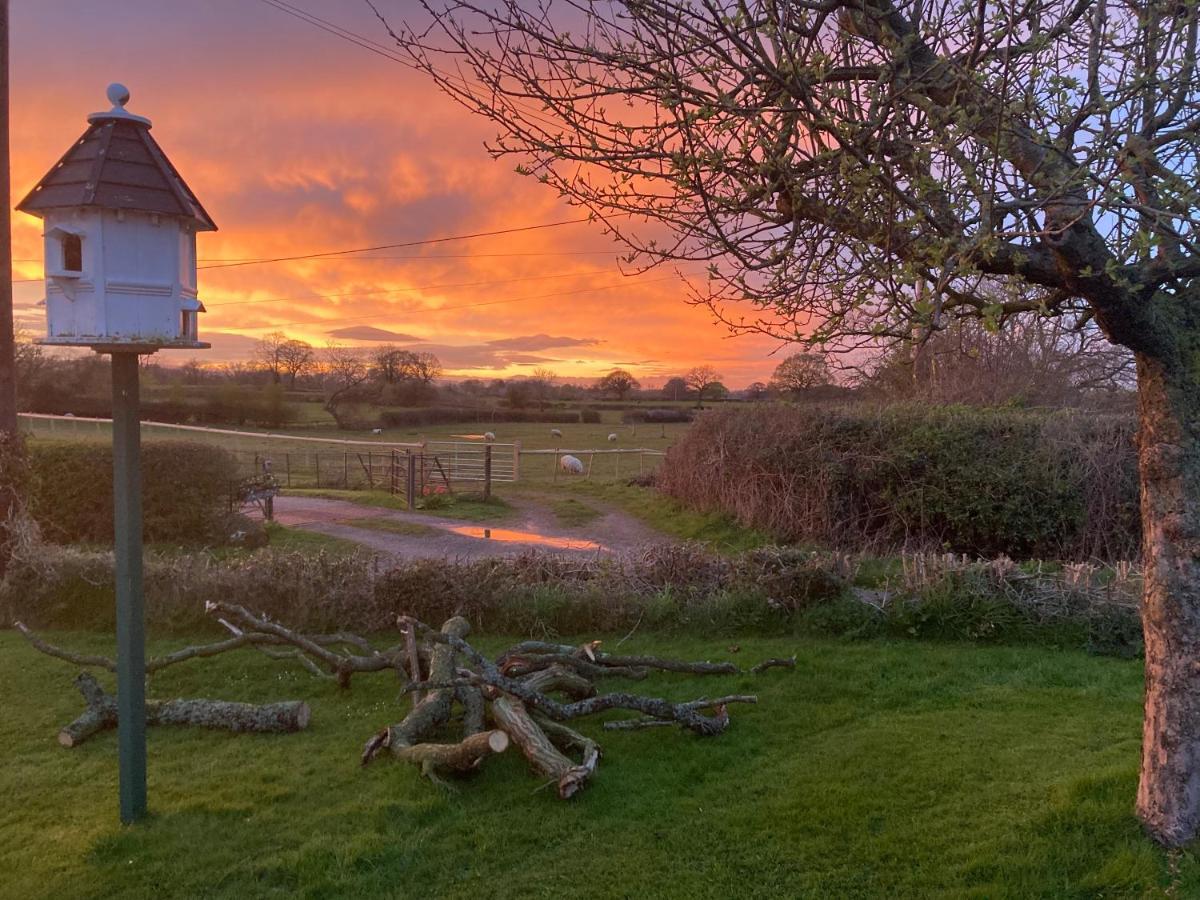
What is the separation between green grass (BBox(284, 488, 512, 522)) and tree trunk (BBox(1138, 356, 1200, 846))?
47.2 ft

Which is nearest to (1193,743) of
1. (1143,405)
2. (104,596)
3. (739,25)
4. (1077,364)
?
(1143,405)

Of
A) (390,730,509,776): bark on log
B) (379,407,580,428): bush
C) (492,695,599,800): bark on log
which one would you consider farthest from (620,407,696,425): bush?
(390,730,509,776): bark on log

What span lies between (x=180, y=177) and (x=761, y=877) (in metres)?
4.61

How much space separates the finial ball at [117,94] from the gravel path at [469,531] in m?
8.57

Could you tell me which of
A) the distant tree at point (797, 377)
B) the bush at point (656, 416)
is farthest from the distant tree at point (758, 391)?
the bush at point (656, 416)

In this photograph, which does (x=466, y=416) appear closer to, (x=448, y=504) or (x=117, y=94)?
(x=448, y=504)

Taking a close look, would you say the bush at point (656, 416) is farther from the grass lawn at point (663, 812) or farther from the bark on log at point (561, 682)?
the grass lawn at point (663, 812)

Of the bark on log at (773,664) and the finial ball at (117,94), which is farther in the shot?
the bark on log at (773,664)

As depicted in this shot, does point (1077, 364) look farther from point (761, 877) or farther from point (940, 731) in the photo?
point (761, 877)

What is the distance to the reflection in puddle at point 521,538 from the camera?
46.1 ft

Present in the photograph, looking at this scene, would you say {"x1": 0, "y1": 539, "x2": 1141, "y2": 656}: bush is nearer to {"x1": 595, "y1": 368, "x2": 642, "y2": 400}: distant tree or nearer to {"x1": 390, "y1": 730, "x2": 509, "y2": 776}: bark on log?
{"x1": 390, "y1": 730, "x2": 509, "y2": 776}: bark on log

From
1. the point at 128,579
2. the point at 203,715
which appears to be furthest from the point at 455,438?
the point at 128,579

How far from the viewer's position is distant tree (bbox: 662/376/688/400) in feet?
177

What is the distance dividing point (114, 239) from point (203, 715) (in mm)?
3451
